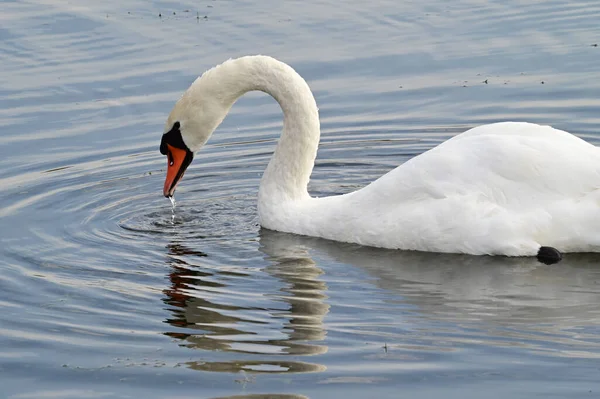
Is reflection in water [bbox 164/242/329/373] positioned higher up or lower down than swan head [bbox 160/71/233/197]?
lower down

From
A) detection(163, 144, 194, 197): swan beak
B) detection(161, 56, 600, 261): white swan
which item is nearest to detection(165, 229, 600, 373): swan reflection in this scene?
detection(161, 56, 600, 261): white swan

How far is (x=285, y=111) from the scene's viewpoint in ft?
38.6

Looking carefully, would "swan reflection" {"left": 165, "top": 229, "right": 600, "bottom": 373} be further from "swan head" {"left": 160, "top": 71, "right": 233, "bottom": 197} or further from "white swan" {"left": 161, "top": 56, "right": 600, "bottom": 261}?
"swan head" {"left": 160, "top": 71, "right": 233, "bottom": 197}

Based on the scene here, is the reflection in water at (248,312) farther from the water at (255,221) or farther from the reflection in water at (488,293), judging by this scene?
the reflection in water at (488,293)

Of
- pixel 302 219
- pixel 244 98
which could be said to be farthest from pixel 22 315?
pixel 244 98

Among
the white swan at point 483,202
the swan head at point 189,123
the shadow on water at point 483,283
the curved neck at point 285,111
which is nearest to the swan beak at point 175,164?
the swan head at point 189,123

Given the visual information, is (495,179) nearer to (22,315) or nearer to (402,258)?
(402,258)

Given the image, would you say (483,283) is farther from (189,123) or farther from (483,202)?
(189,123)

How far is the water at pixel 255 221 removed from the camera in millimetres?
7945

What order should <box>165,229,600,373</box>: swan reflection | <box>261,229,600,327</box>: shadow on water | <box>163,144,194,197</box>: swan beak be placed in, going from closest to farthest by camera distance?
<box>165,229,600,373</box>: swan reflection → <box>261,229,600,327</box>: shadow on water → <box>163,144,194,197</box>: swan beak

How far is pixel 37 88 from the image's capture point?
1600 centimetres

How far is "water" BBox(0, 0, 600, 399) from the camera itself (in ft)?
26.1

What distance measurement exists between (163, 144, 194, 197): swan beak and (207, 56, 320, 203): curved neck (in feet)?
1.99

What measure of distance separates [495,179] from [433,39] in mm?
7719
